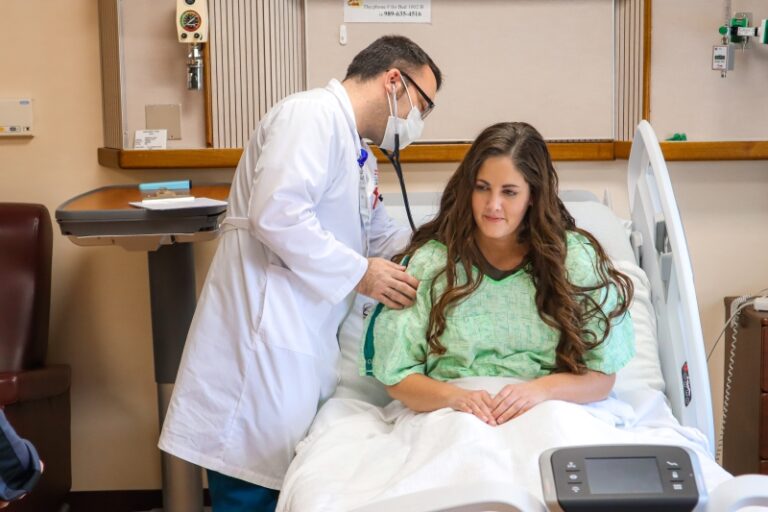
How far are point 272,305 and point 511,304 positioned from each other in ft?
1.69

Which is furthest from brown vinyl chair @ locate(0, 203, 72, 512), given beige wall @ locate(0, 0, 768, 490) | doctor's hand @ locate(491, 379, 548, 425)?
doctor's hand @ locate(491, 379, 548, 425)

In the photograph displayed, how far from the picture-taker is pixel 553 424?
1.68 meters

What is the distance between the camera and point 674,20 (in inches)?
119

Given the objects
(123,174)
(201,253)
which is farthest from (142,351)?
(123,174)

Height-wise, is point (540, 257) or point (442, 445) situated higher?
point (540, 257)

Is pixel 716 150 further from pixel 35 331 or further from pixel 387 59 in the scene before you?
pixel 35 331

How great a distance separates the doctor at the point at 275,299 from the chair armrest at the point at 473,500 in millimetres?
930

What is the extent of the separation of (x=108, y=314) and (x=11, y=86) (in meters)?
0.83

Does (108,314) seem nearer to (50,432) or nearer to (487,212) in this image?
(50,432)

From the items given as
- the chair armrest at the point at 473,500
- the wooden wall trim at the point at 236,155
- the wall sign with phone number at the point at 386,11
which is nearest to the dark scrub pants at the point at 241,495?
the chair armrest at the point at 473,500

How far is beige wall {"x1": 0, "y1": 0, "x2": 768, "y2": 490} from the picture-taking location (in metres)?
3.13

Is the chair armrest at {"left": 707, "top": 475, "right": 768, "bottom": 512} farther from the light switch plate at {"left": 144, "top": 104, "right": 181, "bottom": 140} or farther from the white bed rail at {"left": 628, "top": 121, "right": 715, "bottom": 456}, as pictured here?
the light switch plate at {"left": 144, "top": 104, "right": 181, "bottom": 140}

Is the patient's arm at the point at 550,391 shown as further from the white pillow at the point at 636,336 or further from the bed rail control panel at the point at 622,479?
the bed rail control panel at the point at 622,479

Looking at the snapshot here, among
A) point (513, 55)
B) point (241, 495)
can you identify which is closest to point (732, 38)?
point (513, 55)
